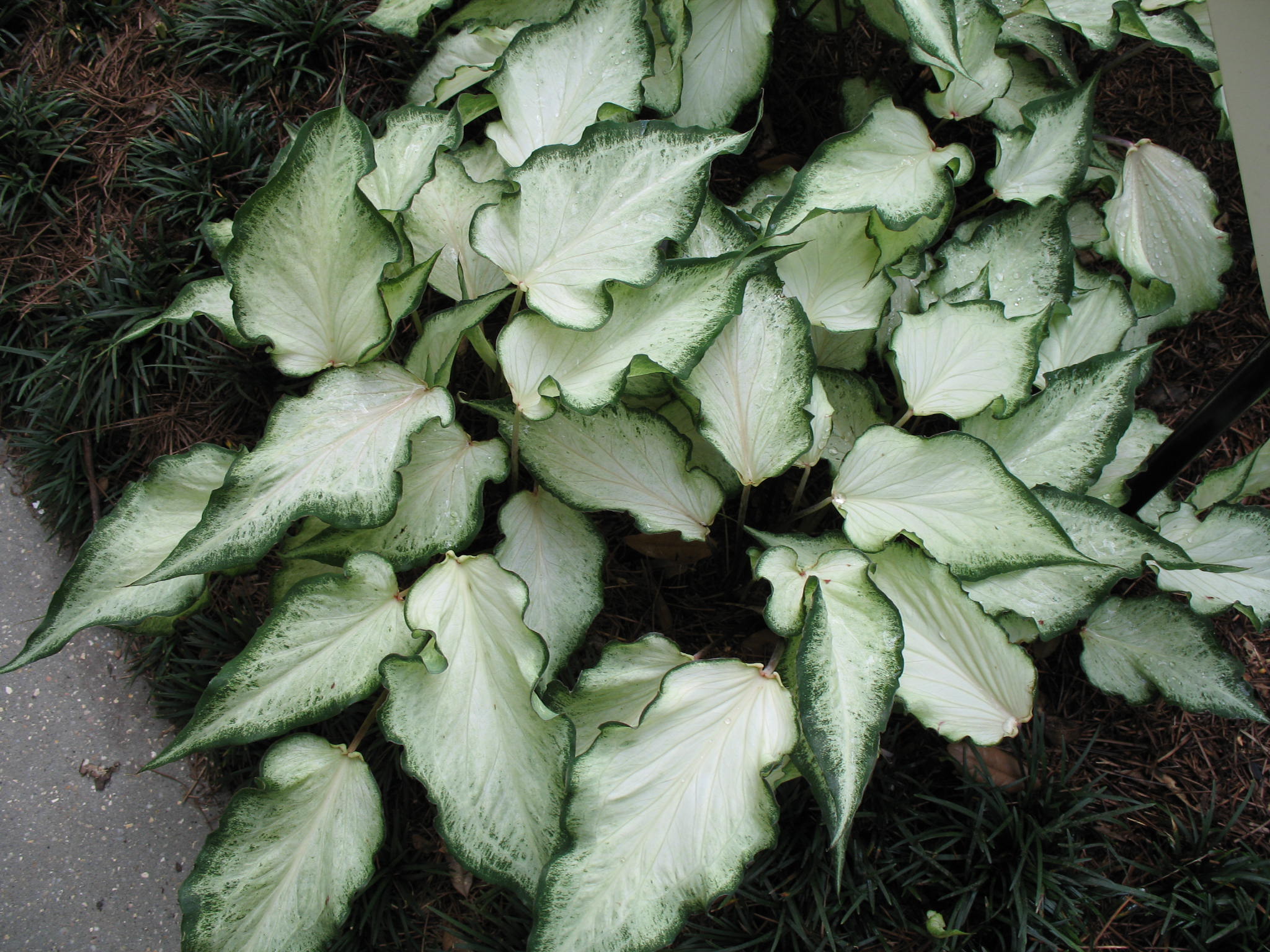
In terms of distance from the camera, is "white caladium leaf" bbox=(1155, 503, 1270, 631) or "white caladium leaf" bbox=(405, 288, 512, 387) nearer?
"white caladium leaf" bbox=(405, 288, 512, 387)

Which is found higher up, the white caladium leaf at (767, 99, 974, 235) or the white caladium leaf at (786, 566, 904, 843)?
the white caladium leaf at (767, 99, 974, 235)

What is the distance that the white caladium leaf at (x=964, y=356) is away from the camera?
5.22 ft

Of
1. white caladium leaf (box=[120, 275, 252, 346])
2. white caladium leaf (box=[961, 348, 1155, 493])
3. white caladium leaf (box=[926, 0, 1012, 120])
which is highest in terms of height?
white caladium leaf (box=[926, 0, 1012, 120])

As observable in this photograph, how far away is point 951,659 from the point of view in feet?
4.97

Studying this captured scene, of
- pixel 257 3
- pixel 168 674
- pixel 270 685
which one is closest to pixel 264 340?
pixel 270 685

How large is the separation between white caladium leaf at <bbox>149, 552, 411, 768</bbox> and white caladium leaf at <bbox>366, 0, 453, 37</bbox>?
1.18 meters

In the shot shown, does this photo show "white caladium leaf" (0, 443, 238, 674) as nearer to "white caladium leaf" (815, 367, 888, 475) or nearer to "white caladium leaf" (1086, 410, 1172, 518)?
"white caladium leaf" (815, 367, 888, 475)

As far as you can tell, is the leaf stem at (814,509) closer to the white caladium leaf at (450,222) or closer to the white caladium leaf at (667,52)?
the white caladium leaf at (450,222)

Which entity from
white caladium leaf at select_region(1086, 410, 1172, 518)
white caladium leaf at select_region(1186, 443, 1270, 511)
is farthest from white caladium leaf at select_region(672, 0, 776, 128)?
white caladium leaf at select_region(1186, 443, 1270, 511)

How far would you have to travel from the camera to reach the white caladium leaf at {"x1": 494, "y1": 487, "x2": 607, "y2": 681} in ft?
5.24

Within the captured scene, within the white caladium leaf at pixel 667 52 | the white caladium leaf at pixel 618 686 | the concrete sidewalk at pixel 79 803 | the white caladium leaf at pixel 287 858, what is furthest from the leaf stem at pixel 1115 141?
the concrete sidewalk at pixel 79 803

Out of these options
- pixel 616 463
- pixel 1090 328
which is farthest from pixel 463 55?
pixel 1090 328

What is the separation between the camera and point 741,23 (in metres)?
1.87

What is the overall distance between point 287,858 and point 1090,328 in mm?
1817
